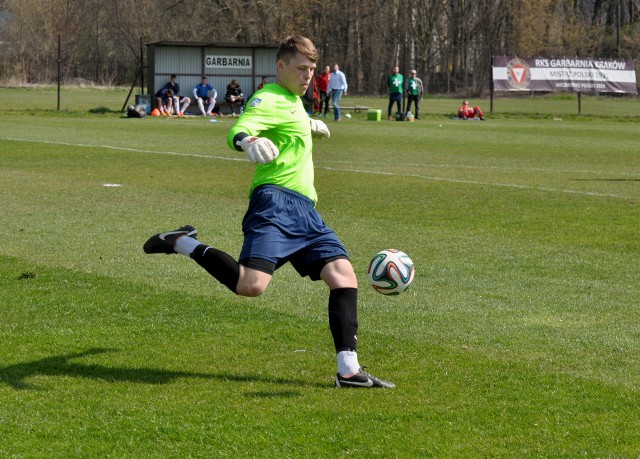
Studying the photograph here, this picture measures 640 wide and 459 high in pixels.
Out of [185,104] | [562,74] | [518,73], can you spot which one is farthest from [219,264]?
[562,74]

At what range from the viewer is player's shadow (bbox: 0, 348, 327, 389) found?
576 centimetres

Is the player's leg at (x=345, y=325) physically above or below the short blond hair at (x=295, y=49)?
Answer: below

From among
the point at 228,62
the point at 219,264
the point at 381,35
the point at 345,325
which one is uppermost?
the point at 381,35

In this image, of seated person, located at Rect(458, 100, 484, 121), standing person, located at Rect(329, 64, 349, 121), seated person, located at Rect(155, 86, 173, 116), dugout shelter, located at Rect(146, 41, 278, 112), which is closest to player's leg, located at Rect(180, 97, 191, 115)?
seated person, located at Rect(155, 86, 173, 116)

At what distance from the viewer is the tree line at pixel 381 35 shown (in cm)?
6266

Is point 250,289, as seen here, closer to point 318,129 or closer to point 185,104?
point 318,129

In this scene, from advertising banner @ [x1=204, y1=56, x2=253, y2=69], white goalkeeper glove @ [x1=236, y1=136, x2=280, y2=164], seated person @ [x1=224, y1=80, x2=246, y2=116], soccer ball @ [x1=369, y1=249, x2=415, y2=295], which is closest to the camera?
white goalkeeper glove @ [x1=236, y1=136, x2=280, y2=164]

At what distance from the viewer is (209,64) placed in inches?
1647

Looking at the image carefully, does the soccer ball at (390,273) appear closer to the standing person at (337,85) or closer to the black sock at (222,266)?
the black sock at (222,266)

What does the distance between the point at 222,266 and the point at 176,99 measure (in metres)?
34.5

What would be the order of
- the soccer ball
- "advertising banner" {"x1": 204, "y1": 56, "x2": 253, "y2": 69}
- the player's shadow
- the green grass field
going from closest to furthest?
the green grass field
the player's shadow
the soccer ball
"advertising banner" {"x1": 204, "y1": 56, "x2": 253, "y2": 69}

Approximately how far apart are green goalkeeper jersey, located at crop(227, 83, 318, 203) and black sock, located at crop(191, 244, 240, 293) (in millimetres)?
425

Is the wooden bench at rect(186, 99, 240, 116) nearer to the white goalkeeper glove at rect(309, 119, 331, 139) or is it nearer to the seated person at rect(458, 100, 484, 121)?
the seated person at rect(458, 100, 484, 121)

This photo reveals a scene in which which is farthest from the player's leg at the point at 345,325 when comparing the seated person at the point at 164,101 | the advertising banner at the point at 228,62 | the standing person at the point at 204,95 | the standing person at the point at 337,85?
the advertising banner at the point at 228,62
